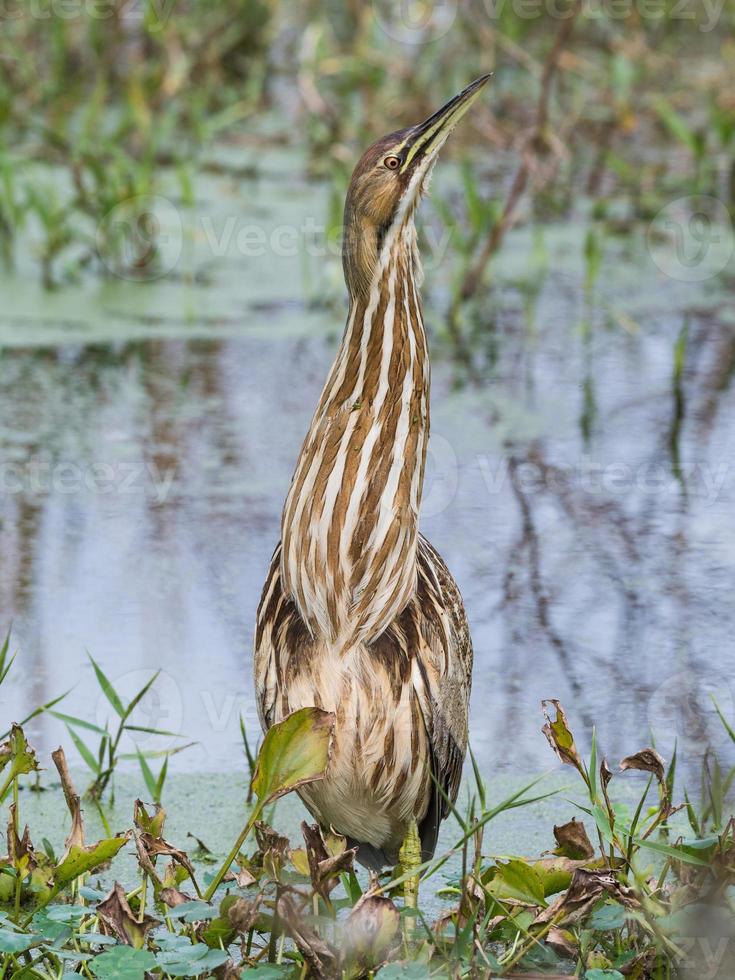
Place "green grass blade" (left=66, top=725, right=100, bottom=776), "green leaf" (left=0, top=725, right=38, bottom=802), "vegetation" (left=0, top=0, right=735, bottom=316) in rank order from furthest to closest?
"vegetation" (left=0, top=0, right=735, bottom=316), "green grass blade" (left=66, top=725, right=100, bottom=776), "green leaf" (left=0, top=725, right=38, bottom=802)

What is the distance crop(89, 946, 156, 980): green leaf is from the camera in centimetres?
206

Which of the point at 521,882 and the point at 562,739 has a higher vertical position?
the point at 562,739

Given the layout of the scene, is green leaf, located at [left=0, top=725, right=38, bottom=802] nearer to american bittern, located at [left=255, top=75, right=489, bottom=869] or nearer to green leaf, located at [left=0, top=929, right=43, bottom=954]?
green leaf, located at [left=0, top=929, right=43, bottom=954]

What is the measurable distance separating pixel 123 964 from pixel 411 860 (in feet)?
1.81

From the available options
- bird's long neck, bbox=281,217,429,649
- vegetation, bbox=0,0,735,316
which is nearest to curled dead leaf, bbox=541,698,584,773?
bird's long neck, bbox=281,217,429,649

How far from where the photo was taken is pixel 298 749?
2.16m

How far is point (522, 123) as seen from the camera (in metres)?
7.46

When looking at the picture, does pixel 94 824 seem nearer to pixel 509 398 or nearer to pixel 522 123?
pixel 509 398

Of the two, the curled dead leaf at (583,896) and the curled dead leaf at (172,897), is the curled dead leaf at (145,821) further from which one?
the curled dead leaf at (583,896)

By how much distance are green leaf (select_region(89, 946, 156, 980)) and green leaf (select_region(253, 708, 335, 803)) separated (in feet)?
0.82

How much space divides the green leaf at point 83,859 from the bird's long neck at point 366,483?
417 millimetres

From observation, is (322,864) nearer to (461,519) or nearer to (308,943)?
(308,943)

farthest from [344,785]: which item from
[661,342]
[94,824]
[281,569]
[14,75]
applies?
[14,75]

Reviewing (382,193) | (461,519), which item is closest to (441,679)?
(382,193)
